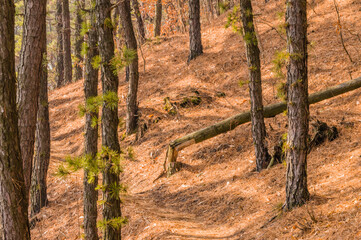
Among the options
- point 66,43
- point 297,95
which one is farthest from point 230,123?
point 66,43

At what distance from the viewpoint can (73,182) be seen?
11.5 m

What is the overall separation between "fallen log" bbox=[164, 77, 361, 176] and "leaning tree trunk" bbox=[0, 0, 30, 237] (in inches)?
223

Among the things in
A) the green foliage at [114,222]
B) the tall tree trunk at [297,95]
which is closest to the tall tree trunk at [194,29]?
the tall tree trunk at [297,95]

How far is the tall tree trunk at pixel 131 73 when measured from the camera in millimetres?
12242

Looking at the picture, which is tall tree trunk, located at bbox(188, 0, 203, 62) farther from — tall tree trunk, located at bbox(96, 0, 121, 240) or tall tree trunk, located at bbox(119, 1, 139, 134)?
tall tree trunk, located at bbox(96, 0, 121, 240)

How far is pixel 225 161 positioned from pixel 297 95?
14.0 ft

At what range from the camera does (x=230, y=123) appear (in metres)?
9.51

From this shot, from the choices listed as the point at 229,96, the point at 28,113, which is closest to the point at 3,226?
the point at 28,113

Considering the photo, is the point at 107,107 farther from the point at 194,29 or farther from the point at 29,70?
the point at 194,29

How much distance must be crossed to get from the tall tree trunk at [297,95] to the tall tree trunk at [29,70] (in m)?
3.82

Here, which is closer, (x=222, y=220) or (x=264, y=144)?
(x=222, y=220)

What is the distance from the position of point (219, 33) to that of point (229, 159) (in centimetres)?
965

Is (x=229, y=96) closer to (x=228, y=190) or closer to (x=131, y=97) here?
(x=131, y=97)

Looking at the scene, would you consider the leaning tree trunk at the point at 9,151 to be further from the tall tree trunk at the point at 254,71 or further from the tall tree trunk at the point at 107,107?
the tall tree trunk at the point at 254,71
